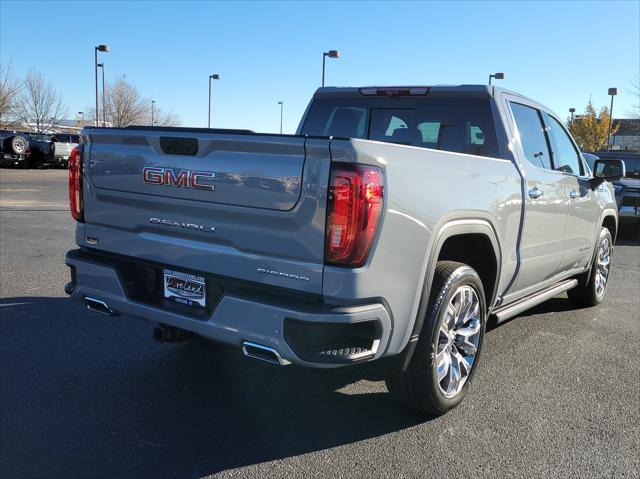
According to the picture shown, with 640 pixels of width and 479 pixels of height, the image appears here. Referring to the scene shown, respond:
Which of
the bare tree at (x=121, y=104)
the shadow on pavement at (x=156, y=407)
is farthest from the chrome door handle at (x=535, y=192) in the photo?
the bare tree at (x=121, y=104)

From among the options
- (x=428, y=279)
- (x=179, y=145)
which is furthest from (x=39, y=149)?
(x=428, y=279)

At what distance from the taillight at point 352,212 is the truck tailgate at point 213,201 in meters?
0.05

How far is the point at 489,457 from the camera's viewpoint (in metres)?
3.11

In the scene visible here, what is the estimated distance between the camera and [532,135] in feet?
15.4

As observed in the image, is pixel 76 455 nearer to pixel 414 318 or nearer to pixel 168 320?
pixel 168 320

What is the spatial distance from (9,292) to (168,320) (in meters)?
3.46

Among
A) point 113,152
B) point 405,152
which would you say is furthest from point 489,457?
point 113,152

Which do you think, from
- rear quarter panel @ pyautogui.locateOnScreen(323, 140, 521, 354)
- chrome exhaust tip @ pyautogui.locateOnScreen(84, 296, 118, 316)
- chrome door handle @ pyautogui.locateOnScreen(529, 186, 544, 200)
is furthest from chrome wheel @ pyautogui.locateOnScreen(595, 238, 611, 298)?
chrome exhaust tip @ pyautogui.locateOnScreen(84, 296, 118, 316)

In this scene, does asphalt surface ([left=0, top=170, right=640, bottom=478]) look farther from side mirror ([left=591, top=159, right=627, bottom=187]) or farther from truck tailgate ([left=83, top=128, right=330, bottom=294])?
side mirror ([left=591, top=159, right=627, bottom=187])

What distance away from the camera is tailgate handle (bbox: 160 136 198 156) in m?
3.11

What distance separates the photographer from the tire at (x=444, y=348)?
130 inches

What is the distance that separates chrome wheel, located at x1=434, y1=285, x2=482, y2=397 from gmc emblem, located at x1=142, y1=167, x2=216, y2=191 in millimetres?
1536

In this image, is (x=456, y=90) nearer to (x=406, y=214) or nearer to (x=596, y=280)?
(x=406, y=214)

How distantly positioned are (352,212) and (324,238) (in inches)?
7.0
